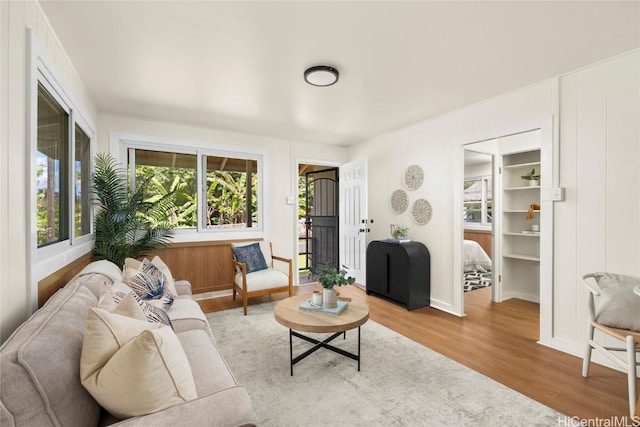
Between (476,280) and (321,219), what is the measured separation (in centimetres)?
306

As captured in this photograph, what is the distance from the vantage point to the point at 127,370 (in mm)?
1025

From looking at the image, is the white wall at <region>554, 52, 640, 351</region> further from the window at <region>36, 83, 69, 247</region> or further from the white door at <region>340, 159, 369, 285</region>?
the window at <region>36, 83, 69, 247</region>

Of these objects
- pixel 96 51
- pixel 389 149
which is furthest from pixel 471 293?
pixel 96 51

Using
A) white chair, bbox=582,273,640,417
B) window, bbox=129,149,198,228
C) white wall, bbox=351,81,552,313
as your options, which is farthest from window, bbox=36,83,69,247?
white wall, bbox=351,81,552,313

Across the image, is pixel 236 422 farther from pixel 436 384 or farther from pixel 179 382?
pixel 436 384

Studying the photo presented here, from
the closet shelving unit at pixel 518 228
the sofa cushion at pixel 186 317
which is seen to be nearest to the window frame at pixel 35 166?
the sofa cushion at pixel 186 317

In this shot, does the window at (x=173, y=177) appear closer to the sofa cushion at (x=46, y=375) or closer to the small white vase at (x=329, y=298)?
the small white vase at (x=329, y=298)

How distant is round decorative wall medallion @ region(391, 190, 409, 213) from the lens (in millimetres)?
4309

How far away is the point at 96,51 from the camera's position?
2.25 meters

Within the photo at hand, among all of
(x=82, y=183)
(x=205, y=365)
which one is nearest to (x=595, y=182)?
(x=205, y=365)

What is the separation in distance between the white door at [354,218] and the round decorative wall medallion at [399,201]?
1.44 feet

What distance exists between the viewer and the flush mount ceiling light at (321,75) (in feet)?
8.17

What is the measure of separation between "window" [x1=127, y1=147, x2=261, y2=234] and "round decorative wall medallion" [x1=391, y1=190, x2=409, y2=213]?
2.09 meters

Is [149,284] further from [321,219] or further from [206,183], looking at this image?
[321,219]
